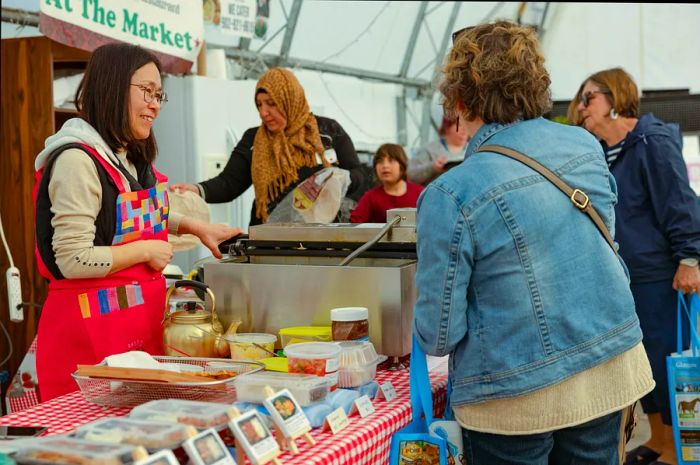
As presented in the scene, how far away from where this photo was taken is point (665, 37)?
31.2 feet

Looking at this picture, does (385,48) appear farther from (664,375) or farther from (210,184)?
(664,375)

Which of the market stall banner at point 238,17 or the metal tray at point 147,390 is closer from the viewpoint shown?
the metal tray at point 147,390

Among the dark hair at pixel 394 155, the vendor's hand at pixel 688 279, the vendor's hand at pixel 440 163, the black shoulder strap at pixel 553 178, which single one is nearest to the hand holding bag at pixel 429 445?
the black shoulder strap at pixel 553 178

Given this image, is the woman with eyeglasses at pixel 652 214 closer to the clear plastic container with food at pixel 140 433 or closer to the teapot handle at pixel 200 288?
the teapot handle at pixel 200 288

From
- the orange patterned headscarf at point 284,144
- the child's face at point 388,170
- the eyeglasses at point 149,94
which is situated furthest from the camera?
the child's face at point 388,170

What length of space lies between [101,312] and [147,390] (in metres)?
0.49

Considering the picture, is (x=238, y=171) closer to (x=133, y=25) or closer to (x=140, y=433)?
(x=133, y=25)

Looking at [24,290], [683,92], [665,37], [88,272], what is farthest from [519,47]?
[665,37]

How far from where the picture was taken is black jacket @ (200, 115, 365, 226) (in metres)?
3.46

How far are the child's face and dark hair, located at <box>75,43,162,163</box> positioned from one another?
9.02 feet

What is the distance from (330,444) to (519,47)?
80 centimetres

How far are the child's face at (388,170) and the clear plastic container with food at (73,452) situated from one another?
3.62 meters

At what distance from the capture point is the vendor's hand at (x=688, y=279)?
2.98 meters

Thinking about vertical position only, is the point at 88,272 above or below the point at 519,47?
below
